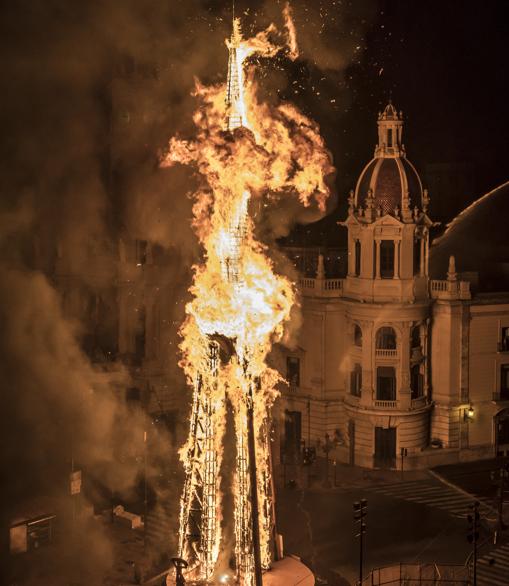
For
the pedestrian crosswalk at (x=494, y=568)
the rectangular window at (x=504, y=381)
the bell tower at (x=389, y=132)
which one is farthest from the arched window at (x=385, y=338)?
the pedestrian crosswalk at (x=494, y=568)

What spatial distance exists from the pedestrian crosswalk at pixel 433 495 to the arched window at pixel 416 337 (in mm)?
6698

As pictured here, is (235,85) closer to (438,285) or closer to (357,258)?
(357,258)

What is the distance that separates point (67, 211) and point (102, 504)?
13.2 m

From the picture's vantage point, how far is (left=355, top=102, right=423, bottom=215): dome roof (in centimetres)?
5931

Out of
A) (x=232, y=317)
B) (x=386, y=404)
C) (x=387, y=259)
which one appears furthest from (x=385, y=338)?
(x=232, y=317)

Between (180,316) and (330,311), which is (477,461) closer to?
(330,311)

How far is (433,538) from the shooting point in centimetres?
4988

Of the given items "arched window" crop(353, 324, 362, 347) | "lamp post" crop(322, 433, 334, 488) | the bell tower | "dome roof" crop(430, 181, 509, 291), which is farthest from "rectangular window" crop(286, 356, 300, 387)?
the bell tower

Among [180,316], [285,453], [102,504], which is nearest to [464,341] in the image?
[285,453]

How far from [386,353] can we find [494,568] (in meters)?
15.5

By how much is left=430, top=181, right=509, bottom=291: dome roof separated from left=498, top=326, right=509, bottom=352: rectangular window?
8.02 feet

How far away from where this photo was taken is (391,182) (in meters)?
59.2

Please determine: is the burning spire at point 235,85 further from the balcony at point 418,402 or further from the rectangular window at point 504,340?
the rectangular window at point 504,340

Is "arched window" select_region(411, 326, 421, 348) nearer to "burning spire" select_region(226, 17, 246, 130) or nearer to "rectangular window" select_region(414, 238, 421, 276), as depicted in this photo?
"rectangular window" select_region(414, 238, 421, 276)
